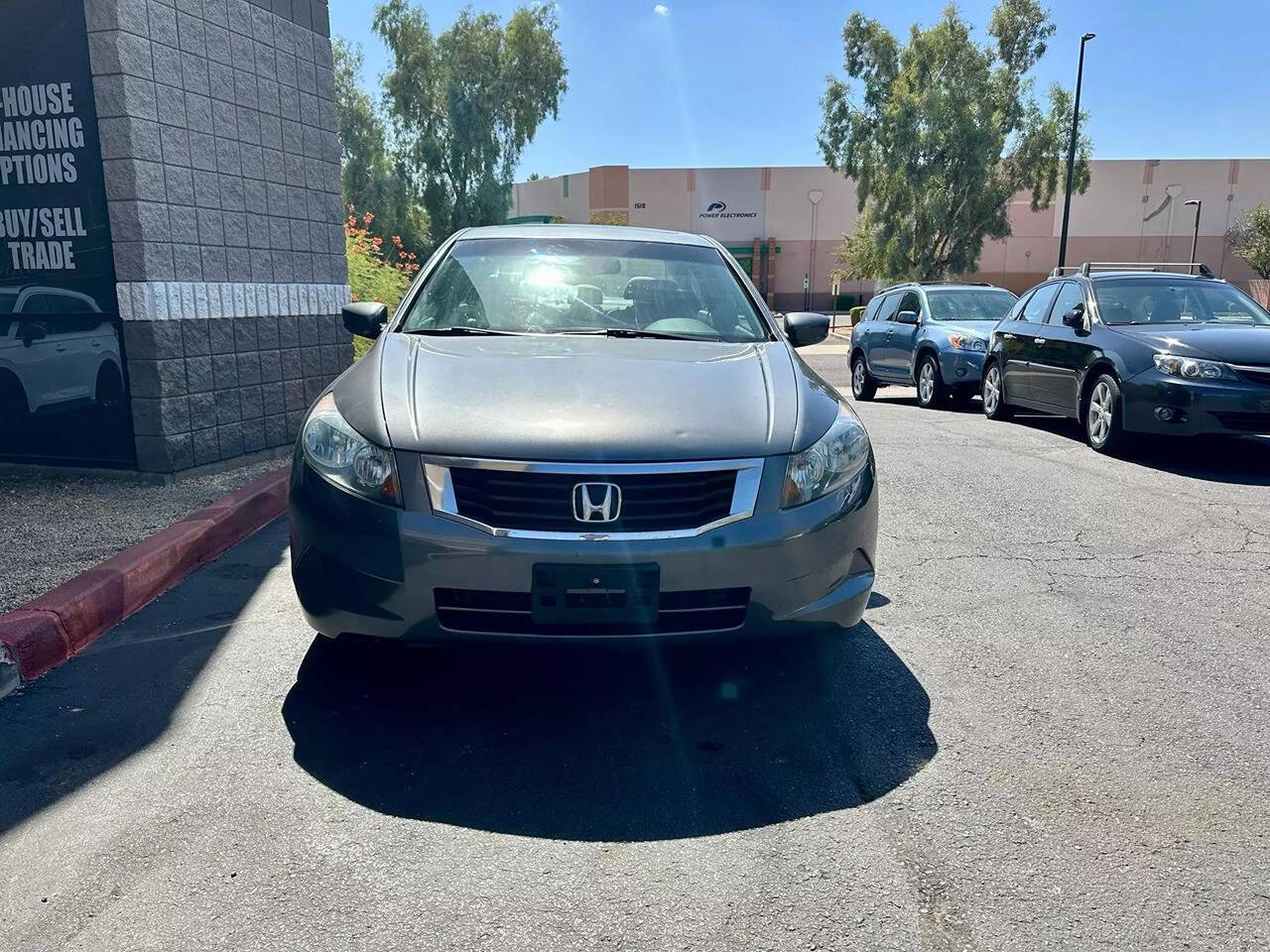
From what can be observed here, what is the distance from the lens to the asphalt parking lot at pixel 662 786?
223 cm

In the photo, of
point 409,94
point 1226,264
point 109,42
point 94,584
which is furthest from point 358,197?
point 1226,264

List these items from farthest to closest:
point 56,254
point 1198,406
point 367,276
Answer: point 367,276
point 1198,406
point 56,254

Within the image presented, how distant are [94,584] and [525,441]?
229 centimetres

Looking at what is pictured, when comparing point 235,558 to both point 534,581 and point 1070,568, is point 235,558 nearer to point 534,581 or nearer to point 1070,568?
point 534,581

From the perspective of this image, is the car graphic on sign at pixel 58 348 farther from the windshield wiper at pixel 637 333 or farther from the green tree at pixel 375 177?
the green tree at pixel 375 177

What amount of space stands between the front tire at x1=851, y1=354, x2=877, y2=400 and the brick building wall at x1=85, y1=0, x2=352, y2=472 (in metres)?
8.26

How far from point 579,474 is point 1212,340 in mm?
6764

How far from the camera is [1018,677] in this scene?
3631mm

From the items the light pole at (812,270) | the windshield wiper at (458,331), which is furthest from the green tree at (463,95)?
the windshield wiper at (458,331)

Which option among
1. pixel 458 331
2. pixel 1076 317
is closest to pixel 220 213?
pixel 458 331

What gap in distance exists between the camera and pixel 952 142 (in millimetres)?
33125

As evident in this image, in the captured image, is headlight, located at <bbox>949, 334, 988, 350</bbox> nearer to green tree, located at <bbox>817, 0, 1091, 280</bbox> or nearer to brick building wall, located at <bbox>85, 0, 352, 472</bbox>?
brick building wall, located at <bbox>85, 0, 352, 472</bbox>

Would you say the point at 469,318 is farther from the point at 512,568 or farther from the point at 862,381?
the point at 862,381

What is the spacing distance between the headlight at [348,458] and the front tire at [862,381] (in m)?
11.9
